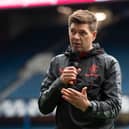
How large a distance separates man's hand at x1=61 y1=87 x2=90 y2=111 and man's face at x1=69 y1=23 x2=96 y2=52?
0.75 feet

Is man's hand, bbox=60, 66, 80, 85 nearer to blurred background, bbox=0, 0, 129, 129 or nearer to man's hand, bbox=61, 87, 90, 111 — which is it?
man's hand, bbox=61, 87, 90, 111

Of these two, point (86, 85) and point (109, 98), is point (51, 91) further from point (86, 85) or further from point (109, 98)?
point (109, 98)

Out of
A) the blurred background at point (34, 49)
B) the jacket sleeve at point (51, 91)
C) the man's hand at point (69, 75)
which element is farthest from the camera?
the blurred background at point (34, 49)

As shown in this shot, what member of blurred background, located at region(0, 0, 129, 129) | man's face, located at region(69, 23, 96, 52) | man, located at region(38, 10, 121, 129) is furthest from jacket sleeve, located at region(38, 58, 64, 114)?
blurred background, located at region(0, 0, 129, 129)

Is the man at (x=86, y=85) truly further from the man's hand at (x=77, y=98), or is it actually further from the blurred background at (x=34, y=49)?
the blurred background at (x=34, y=49)

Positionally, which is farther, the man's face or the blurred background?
the blurred background

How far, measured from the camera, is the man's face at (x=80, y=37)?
2.59m

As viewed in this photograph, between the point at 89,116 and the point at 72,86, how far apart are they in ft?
0.56

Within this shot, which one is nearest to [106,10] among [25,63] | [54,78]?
[25,63]

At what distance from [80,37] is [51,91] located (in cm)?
31

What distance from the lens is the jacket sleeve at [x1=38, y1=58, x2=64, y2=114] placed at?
258 cm

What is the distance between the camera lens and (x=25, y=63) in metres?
11.2

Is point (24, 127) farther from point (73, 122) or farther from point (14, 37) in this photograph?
point (73, 122)

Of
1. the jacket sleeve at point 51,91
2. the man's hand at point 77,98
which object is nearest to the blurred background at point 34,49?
the jacket sleeve at point 51,91
